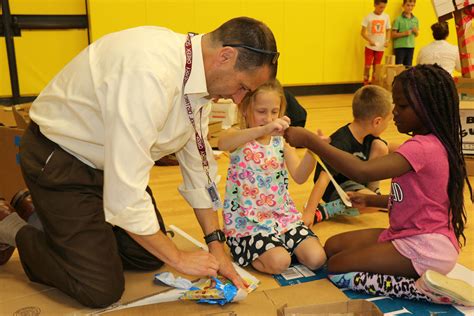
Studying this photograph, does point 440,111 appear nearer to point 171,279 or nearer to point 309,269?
point 309,269

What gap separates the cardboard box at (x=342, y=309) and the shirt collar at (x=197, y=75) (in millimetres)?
653

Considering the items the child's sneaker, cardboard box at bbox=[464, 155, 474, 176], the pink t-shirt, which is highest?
the pink t-shirt

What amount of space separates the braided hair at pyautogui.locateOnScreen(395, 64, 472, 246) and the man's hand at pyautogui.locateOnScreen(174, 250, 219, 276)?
81 centimetres

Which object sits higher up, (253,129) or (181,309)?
(253,129)

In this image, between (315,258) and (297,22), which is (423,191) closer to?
(315,258)

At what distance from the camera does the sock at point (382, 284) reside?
5.33ft

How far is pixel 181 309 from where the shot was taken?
60.4 inches

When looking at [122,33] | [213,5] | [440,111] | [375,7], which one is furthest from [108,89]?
[375,7]

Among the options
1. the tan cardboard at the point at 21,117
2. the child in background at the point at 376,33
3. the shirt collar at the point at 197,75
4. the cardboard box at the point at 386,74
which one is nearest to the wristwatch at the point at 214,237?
the shirt collar at the point at 197,75

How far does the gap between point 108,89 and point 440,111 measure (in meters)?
1.04

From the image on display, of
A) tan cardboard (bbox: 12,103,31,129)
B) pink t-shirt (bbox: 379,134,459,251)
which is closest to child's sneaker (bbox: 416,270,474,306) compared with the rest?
pink t-shirt (bbox: 379,134,459,251)

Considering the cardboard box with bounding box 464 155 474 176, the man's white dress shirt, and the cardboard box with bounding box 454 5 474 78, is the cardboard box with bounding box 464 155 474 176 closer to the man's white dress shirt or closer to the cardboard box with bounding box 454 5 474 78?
the cardboard box with bounding box 454 5 474 78

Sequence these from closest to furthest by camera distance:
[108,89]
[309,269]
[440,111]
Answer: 1. [108,89]
2. [440,111]
3. [309,269]

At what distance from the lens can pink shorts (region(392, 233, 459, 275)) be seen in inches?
63.9
